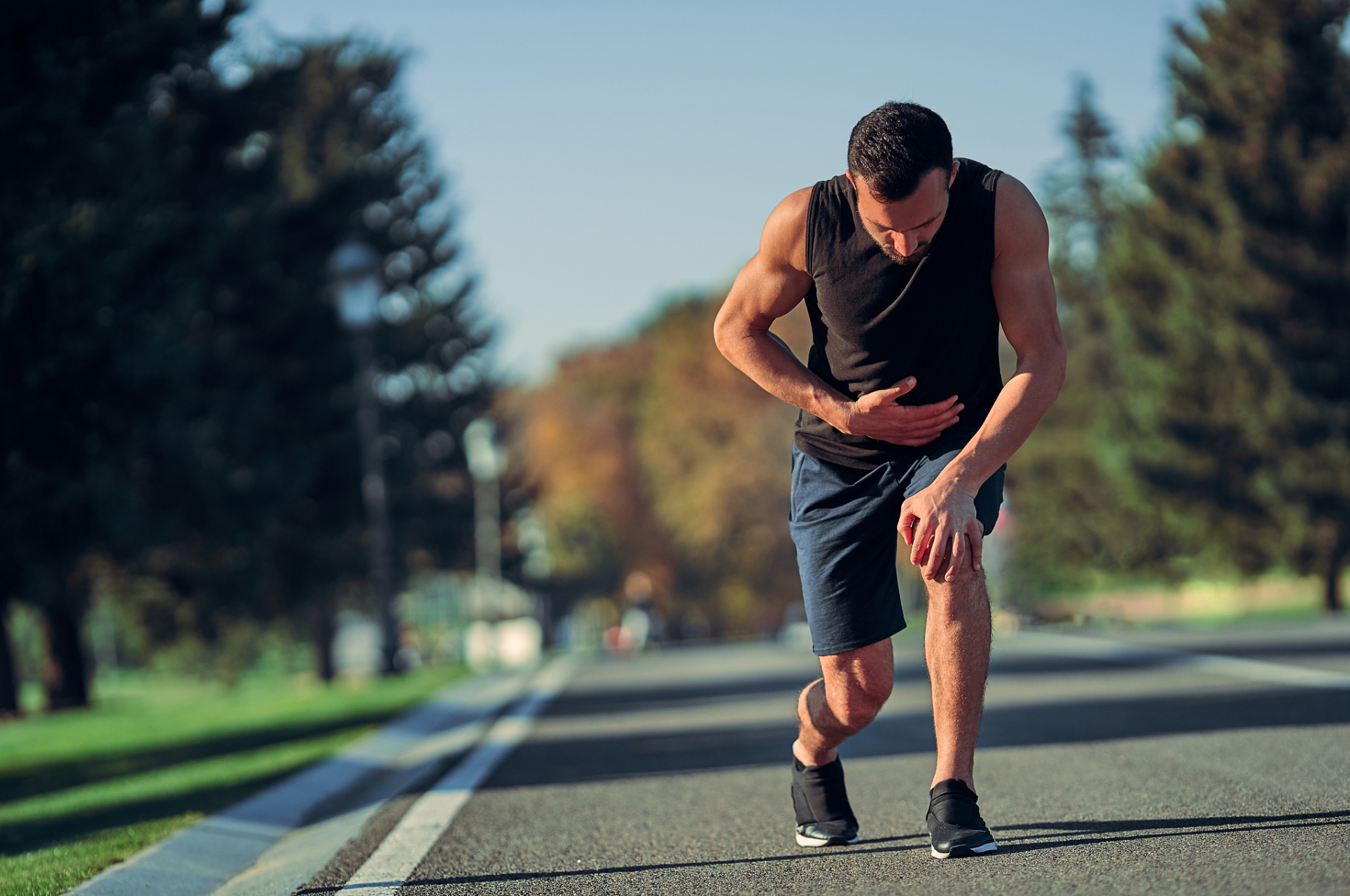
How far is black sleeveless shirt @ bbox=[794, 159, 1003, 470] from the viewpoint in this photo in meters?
4.03

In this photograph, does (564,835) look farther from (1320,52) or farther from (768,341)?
(1320,52)

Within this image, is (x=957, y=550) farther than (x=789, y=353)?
No

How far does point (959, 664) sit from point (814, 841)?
815 millimetres

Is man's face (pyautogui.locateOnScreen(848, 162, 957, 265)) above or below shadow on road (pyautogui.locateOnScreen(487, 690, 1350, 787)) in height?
above

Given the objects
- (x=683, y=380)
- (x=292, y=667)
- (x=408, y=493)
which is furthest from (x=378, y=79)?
(x=292, y=667)

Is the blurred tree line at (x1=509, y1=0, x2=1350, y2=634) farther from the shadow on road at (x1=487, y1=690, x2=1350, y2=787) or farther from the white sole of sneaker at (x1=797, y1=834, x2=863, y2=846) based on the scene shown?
the white sole of sneaker at (x1=797, y1=834, x2=863, y2=846)

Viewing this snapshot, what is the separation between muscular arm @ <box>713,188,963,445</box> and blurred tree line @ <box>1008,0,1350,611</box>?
88.5 feet

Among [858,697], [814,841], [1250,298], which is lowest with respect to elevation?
[814,841]

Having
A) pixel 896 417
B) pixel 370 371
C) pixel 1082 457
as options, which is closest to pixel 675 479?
pixel 1082 457

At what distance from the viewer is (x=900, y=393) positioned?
4137mm

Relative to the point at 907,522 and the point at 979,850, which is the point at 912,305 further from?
the point at 979,850

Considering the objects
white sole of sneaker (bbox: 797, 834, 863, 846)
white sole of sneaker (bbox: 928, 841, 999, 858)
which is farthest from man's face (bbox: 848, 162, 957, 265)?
white sole of sneaker (bbox: 797, 834, 863, 846)

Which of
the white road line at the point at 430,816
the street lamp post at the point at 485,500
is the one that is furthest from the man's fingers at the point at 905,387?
the street lamp post at the point at 485,500

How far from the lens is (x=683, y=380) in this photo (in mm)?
64000
